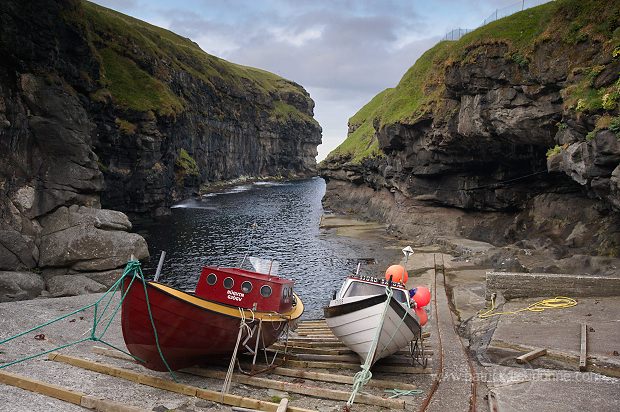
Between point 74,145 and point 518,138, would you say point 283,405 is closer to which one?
point 518,138

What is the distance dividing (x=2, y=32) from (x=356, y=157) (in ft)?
193

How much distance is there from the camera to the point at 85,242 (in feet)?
115

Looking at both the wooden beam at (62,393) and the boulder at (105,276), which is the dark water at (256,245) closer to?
the boulder at (105,276)

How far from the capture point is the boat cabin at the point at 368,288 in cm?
1736

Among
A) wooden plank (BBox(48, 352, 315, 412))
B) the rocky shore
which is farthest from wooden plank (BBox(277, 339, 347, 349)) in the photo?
wooden plank (BBox(48, 352, 315, 412))

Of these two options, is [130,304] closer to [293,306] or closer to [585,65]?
[293,306]

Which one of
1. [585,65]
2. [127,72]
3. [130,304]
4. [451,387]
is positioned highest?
[127,72]

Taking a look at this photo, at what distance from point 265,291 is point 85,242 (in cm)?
2286

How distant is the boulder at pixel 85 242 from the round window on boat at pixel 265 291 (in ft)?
69.1

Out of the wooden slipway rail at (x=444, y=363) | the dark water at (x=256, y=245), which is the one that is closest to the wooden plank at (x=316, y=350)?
the wooden slipway rail at (x=444, y=363)

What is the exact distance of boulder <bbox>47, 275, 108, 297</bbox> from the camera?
1237 inches

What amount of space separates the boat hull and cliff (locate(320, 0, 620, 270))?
59.2 ft

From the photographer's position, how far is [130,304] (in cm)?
1380

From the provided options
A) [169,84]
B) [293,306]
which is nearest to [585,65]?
[293,306]
